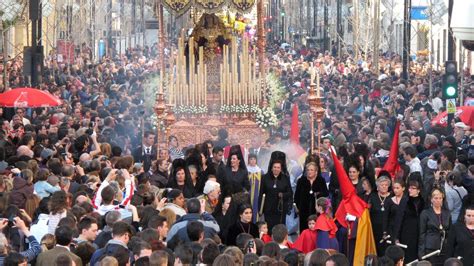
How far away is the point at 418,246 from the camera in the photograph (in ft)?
61.0

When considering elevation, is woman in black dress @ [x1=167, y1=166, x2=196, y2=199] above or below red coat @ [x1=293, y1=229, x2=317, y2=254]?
above

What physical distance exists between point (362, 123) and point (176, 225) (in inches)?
648

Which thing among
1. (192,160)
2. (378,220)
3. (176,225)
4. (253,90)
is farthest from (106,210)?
(253,90)

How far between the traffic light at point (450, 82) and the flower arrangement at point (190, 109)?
4797mm

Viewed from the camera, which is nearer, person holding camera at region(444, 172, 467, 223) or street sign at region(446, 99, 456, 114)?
person holding camera at region(444, 172, 467, 223)

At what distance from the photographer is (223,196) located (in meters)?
19.4

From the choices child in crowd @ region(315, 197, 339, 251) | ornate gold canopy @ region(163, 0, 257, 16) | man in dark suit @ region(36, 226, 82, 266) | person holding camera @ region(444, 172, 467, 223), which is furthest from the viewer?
ornate gold canopy @ region(163, 0, 257, 16)

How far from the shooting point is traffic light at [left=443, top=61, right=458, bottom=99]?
30.5 metres

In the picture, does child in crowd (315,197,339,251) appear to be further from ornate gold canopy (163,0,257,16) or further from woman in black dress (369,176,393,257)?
ornate gold canopy (163,0,257,16)

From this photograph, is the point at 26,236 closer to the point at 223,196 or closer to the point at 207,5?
the point at 223,196

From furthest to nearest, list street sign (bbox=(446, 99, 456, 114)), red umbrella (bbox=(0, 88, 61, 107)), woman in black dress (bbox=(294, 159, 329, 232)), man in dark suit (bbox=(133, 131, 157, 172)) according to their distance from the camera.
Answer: red umbrella (bbox=(0, 88, 61, 107))
street sign (bbox=(446, 99, 456, 114))
man in dark suit (bbox=(133, 131, 157, 172))
woman in black dress (bbox=(294, 159, 329, 232))

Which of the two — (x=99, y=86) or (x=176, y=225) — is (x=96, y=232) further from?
(x=99, y=86)

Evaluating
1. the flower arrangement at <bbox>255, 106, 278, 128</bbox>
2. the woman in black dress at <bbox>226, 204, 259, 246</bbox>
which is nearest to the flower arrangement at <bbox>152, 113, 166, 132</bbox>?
the flower arrangement at <bbox>255, 106, 278, 128</bbox>

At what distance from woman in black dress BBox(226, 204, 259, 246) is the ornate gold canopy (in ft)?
54.5
